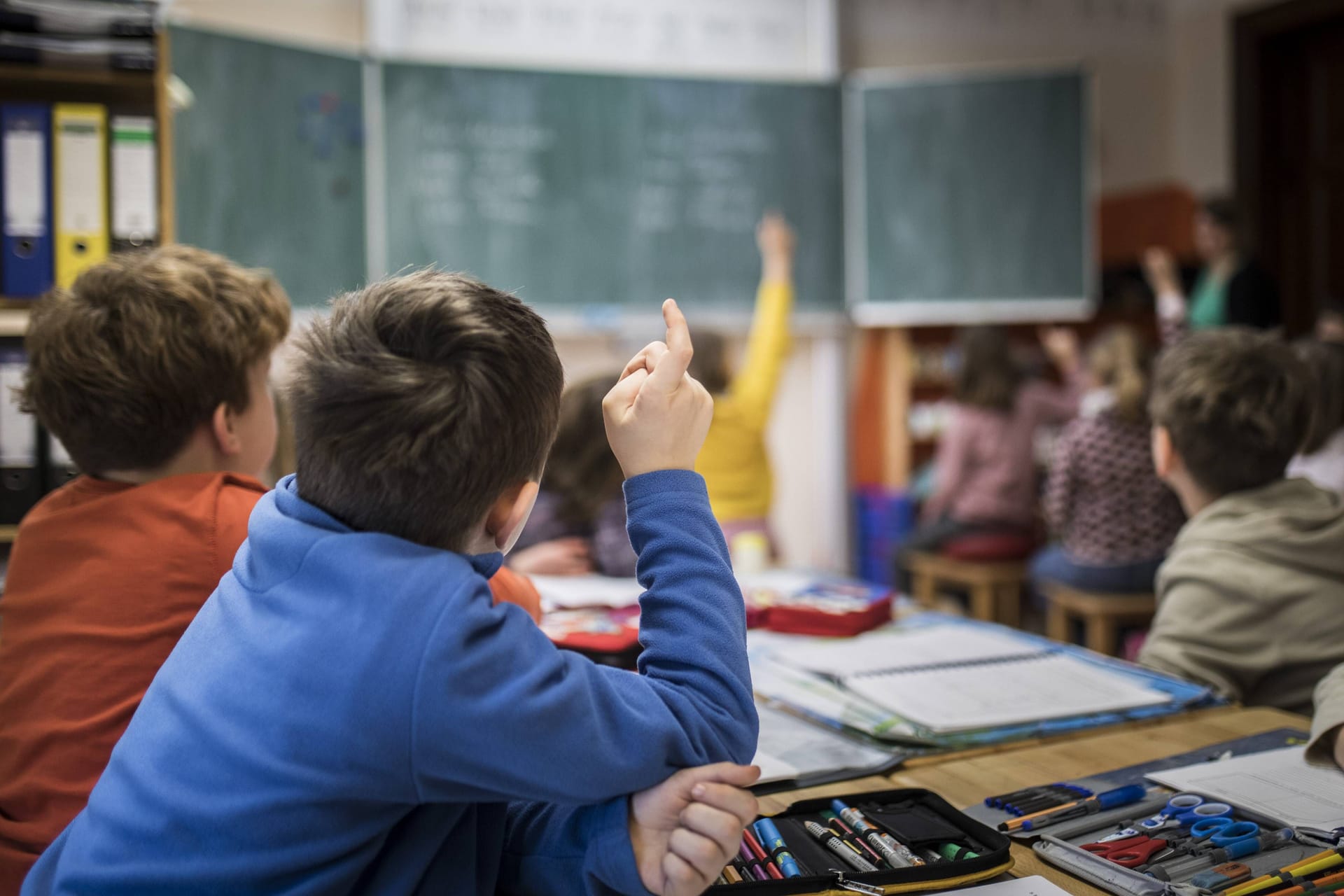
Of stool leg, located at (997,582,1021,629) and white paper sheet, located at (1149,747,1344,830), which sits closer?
white paper sheet, located at (1149,747,1344,830)

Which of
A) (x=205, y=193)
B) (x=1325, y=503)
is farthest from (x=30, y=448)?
(x=1325, y=503)

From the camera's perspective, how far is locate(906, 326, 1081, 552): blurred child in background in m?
4.33

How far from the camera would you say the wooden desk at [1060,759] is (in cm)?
112

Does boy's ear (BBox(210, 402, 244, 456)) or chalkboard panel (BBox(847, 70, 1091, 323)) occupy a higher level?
chalkboard panel (BBox(847, 70, 1091, 323))

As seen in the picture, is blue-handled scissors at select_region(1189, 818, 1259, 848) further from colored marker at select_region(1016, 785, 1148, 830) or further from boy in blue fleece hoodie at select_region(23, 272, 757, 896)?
boy in blue fleece hoodie at select_region(23, 272, 757, 896)

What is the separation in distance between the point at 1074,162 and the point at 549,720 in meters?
4.44

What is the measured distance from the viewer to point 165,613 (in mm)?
1117

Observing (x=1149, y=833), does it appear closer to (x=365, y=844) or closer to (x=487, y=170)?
(x=365, y=844)

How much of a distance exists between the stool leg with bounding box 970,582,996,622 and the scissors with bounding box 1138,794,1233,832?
327 cm

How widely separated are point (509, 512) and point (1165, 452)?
129 centimetres

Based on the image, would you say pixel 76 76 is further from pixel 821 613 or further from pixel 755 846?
pixel 755 846

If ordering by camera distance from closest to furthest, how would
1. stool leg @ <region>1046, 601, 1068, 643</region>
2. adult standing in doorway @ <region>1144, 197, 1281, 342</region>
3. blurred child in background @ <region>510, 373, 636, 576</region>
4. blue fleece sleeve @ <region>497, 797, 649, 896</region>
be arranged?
1. blue fleece sleeve @ <region>497, 797, 649, 896</region>
2. blurred child in background @ <region>510, 373, 636, 576</region>
3. stool leg @ <region>1046, 601, 1068, 643</region>
4. adult standing in doorway @ <region>1144, 197, 1281, 342</region>

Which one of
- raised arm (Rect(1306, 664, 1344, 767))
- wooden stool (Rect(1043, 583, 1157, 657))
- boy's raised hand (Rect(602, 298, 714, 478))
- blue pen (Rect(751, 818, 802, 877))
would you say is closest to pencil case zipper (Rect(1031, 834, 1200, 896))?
blue pen (Rect(751, 818, 802, 877))

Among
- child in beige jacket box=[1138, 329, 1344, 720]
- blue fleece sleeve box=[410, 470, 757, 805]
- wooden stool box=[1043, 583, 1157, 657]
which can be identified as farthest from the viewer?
wooden stool box=[1043, 583, 1157, 657]
